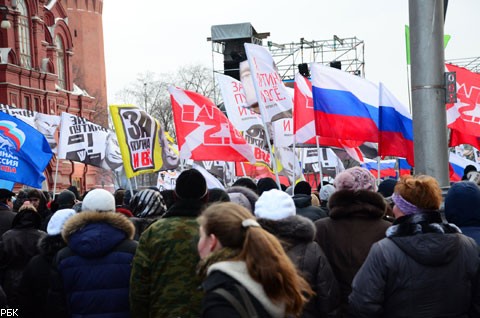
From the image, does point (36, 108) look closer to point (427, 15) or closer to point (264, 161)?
point (264, 161)

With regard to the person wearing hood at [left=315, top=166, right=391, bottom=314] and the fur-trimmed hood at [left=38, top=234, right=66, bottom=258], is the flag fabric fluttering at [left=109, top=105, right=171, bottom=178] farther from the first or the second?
the person wearing hood at [left=315, top=166, right=391, bottom=314]

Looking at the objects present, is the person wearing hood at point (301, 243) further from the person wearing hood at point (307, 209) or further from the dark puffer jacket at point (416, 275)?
the person wearing hood at point (307, 209)

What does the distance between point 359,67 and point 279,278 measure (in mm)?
47030

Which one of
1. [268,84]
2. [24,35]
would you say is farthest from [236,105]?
[24,35]

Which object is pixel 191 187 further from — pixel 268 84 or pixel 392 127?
pixel 268 84

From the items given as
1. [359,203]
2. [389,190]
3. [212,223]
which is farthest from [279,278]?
[389,190]

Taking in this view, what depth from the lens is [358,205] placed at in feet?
19.7

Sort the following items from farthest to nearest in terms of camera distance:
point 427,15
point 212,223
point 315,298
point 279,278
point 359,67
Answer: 1. point 359,67
2. point 427,15
3. point 315,298
4. point 212,223
5. point 279,278

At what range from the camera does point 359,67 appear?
163 ft

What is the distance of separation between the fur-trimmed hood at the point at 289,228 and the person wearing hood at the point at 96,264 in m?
1.02

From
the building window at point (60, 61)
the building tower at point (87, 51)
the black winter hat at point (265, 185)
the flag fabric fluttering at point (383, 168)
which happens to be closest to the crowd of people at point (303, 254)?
the black winter hat at point (265, 185)

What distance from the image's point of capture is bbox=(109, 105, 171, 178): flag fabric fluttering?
15.4 meters

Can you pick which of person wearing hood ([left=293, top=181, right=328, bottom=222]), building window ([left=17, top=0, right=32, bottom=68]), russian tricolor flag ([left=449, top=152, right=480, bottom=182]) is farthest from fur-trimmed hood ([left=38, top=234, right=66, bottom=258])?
building window ([left=17, top=0, right=32, bottom=68])

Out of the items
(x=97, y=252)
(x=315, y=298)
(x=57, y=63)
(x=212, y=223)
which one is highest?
(x=57, y=63)
